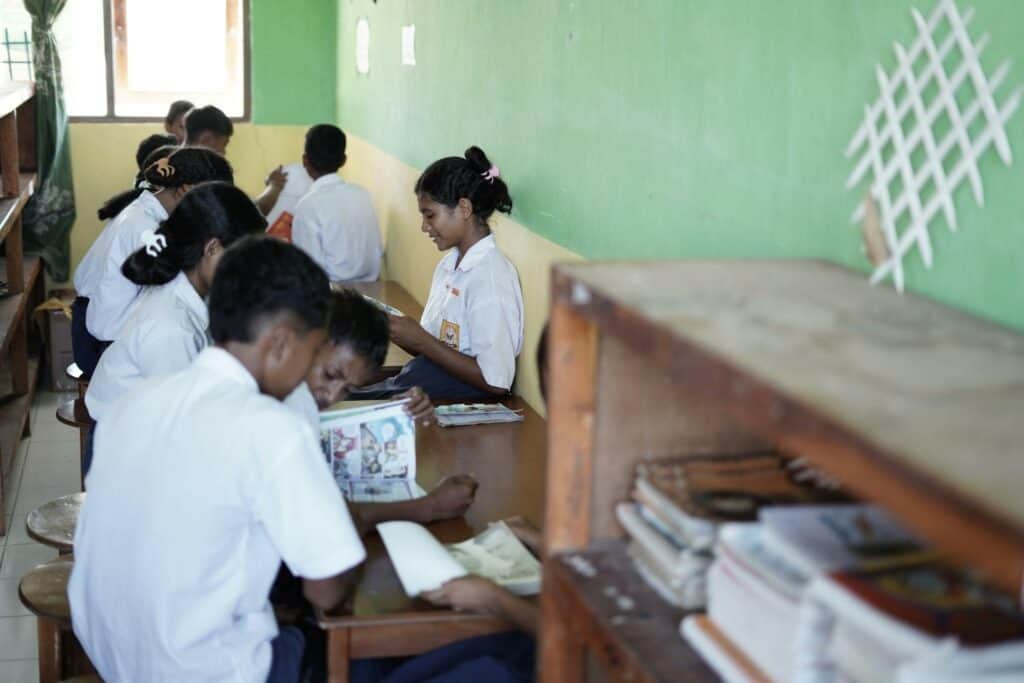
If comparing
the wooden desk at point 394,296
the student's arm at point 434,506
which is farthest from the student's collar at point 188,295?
the wooden desk at point 394,296

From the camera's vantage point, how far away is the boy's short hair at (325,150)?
5.85m

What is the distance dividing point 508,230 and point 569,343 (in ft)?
7.33

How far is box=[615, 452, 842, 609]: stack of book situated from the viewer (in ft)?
4.39

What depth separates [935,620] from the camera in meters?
0.98

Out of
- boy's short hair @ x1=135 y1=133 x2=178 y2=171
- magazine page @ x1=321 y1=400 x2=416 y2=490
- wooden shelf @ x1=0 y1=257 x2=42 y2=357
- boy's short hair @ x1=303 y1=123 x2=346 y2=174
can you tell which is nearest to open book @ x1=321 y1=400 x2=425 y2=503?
magazine page @ x1=321 y1=400 x2=416 y2=490

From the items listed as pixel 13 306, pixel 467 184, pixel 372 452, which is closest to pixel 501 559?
pixel 372 452

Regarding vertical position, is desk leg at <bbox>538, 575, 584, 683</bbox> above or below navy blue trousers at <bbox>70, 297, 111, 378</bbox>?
above

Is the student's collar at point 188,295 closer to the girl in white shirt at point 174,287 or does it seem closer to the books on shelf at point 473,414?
the girl in white shirt at point 174,287

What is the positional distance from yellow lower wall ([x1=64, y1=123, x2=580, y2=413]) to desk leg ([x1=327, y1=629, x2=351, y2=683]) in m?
1.36

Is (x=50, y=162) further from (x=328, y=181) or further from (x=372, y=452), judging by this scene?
(x=372, y=452)

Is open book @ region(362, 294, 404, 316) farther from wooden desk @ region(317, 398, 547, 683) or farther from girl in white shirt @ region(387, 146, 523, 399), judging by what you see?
wooden desk @ region(317, 398, 547, 683)

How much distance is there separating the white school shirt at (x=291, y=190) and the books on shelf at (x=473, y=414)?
372 centimetres

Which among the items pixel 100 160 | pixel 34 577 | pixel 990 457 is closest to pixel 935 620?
pixel 990 457

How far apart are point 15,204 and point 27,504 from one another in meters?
1.25
